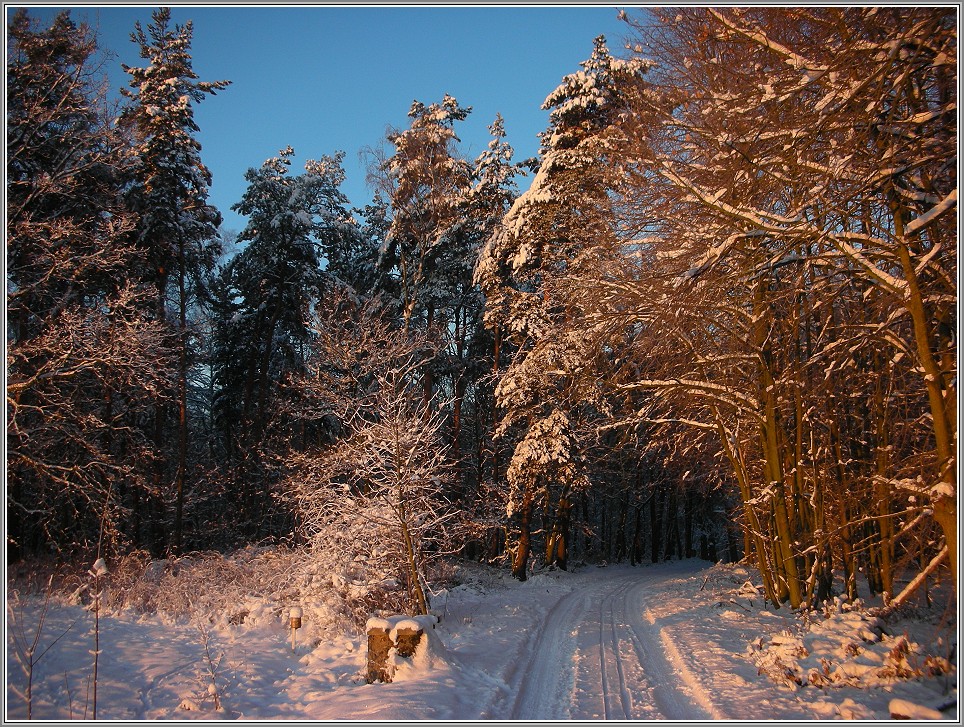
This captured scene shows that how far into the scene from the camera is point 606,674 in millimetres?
7926

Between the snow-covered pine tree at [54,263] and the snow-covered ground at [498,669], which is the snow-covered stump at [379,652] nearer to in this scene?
the snow-covered ground at [498,669]

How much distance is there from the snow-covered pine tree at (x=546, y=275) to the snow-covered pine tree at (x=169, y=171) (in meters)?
10.3

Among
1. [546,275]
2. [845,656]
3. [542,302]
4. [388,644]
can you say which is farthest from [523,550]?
[845,656]

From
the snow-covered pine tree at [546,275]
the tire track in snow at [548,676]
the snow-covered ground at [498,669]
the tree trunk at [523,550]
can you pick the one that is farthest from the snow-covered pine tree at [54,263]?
the tree trunk at [523,550]

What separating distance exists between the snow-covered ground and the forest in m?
1.38

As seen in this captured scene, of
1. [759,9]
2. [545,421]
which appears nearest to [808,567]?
[545,421]

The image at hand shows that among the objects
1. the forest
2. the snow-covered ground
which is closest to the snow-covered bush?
the snow-covered ground

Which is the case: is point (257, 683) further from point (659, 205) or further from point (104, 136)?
point (104, 136)

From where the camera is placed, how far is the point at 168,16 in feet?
61.4

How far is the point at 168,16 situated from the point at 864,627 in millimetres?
24612

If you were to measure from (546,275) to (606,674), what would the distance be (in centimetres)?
1210

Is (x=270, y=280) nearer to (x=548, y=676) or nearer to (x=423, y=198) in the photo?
(x=423, y=198)

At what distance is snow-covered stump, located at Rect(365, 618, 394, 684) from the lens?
287 inches

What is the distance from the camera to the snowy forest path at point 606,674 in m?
6.38
